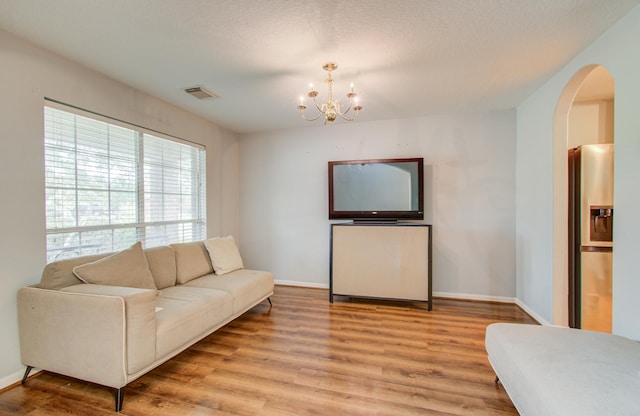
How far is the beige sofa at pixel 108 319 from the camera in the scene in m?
1.74

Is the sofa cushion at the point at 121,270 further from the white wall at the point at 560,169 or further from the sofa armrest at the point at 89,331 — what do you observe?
the white wall at the point at 560,169

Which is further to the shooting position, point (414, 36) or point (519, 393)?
point (414, 36)

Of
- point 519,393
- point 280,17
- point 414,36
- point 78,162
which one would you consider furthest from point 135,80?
point 519,393

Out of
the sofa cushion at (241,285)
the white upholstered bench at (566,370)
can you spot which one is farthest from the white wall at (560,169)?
the sofa cushion at (241,285)

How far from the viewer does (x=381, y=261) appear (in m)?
3.60

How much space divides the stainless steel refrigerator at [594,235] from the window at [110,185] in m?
4.33

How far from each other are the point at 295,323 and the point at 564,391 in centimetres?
231

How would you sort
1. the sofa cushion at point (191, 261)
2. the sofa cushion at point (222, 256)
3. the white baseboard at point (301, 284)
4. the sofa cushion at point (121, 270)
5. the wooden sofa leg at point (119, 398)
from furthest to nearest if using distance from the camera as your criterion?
the white baseboard at point (301, 284), the sofa cushion at point (222, 256), the sofa cushion at point (191, 261), the sofa cushion at point (121, 270), the wooden sofa leg at point (119, 398)

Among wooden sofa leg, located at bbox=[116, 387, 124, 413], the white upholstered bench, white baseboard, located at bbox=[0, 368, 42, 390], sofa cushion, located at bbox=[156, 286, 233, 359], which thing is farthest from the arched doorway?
white baseboard, located at bbox=[0, 368, 42, 390]

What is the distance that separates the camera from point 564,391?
117 centimetres

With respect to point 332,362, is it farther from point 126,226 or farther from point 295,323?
point 126,226

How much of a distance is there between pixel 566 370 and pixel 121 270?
298cm

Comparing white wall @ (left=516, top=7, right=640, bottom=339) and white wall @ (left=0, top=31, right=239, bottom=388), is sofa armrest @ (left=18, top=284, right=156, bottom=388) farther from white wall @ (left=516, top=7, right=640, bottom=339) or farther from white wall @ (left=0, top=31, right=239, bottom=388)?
white wall @ (left=516, top=7, right=640, bottom=339)

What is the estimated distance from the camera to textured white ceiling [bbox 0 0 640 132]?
1.72 metres
